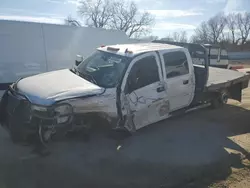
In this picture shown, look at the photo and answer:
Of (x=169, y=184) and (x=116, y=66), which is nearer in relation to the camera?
(x=169, y=184)

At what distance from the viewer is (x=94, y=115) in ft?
15.4

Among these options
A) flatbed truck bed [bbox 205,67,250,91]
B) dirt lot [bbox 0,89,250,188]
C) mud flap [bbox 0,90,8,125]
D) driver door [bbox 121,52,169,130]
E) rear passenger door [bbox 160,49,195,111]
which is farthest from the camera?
flatbed truck bed [bbox 205,67,250,91]

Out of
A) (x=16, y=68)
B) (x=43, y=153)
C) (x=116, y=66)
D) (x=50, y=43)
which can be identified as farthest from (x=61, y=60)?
(x=43, y=153)

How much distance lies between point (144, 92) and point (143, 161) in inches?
52.9

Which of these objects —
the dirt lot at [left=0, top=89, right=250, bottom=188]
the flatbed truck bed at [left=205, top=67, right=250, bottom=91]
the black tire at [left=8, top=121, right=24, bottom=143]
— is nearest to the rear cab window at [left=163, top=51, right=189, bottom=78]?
the flatbed truck bed at [left=205, top=67, right=250, bottom=91]

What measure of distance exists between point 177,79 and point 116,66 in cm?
155

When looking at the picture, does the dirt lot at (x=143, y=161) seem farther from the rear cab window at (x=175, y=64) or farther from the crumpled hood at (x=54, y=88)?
the rear cab window at (x=175, y=64)

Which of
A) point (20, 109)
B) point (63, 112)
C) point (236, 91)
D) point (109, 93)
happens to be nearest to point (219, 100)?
point (236, 91)

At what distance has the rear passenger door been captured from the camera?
5.89m

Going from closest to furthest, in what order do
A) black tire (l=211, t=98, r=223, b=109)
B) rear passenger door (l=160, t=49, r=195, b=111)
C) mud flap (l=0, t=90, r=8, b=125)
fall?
mud flap (l=0, t=90, r=8, b=125) < rear passenger door (l=160, t=49, r=195, b=111) < black tire (l=211, t=98, r=223, b=109)

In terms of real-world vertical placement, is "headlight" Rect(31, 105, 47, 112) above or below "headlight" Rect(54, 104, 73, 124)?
above

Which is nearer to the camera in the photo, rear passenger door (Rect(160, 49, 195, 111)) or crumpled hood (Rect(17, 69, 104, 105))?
crumpled hood (Rect(17, 69, 104, 105))

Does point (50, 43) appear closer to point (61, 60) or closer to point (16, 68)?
point (61, 60)

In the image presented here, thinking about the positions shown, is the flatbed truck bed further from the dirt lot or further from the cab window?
the cab window
